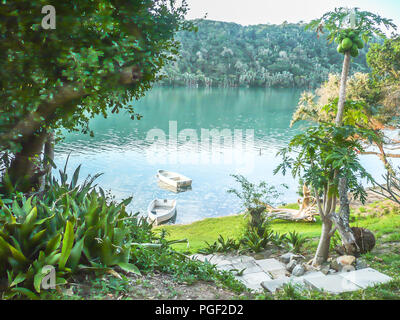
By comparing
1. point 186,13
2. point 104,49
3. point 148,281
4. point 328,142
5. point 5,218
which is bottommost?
point 148,281

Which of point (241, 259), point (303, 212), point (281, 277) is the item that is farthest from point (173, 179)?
point (281, 277)

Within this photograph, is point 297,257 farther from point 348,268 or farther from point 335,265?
point 348,268

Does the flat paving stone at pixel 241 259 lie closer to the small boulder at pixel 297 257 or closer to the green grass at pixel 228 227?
the small boulder at pixel 297 257

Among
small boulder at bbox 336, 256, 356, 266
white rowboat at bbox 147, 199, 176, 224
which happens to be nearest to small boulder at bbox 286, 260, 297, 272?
small boulder at bbox 336, 256, 356, 266

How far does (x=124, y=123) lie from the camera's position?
44.2 metres

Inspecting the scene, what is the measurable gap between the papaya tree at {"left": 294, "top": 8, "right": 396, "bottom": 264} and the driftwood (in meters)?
7.65

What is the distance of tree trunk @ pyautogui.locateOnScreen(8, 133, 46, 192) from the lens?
15.5ft

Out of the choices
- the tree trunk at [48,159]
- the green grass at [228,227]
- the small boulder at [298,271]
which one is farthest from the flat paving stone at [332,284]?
the green grass at [228,227]

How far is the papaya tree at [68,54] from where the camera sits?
3.03 meters

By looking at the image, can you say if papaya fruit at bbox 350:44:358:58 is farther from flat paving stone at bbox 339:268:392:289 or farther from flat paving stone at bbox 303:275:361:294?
flat paving stone at bbox 303:275:361:294

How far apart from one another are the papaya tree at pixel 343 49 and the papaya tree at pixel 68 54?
2.96 metres
